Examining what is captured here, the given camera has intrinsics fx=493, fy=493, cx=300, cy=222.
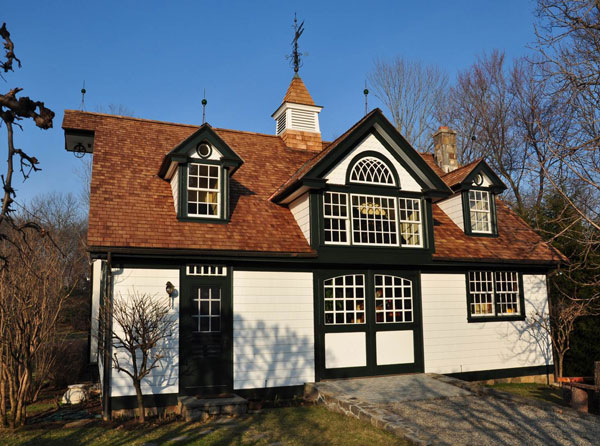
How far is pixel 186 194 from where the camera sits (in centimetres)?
1232

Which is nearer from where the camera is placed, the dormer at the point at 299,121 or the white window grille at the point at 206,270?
the white window grille at the point at 206,270

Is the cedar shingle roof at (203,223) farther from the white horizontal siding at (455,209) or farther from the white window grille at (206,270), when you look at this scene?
the white window grille at (206,270)

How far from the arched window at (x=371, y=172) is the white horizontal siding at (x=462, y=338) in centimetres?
295

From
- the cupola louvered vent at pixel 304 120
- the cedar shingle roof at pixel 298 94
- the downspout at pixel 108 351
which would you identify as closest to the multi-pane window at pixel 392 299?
the downspout at pixel 108 351

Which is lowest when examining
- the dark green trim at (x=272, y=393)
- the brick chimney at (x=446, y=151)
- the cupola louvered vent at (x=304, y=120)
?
the dark green trim at (x=272, y=393)

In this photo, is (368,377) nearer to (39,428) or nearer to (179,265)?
(179,265)

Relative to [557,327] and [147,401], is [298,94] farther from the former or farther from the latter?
[147,401]

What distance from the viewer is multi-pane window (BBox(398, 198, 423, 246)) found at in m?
13.8

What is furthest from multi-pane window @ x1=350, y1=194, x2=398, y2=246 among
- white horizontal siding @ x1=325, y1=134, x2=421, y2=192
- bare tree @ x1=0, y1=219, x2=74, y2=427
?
bare tree @ x1=0, y1=219, x2=74, y2=427

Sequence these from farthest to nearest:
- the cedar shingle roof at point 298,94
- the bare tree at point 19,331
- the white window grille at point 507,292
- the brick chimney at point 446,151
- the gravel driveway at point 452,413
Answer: the brick chimney at point 446,151, the cedar shingle roof at point 298,94, the white window grille at point 507,292, the bare tree at point 19,331, the gravel driveway at point 452,413

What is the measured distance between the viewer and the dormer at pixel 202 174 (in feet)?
40.3

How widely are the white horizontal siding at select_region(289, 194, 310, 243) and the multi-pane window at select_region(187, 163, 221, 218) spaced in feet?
7.51

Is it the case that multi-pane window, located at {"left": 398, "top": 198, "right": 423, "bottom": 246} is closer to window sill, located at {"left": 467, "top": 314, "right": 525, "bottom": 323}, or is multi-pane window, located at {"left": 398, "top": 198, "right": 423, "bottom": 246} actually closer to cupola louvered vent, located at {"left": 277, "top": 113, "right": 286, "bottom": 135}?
window sill, located at {"left": 467, "top": 314, "right": 525, "bottom": 323}

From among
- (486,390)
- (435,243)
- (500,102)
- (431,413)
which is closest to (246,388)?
(431,413)
